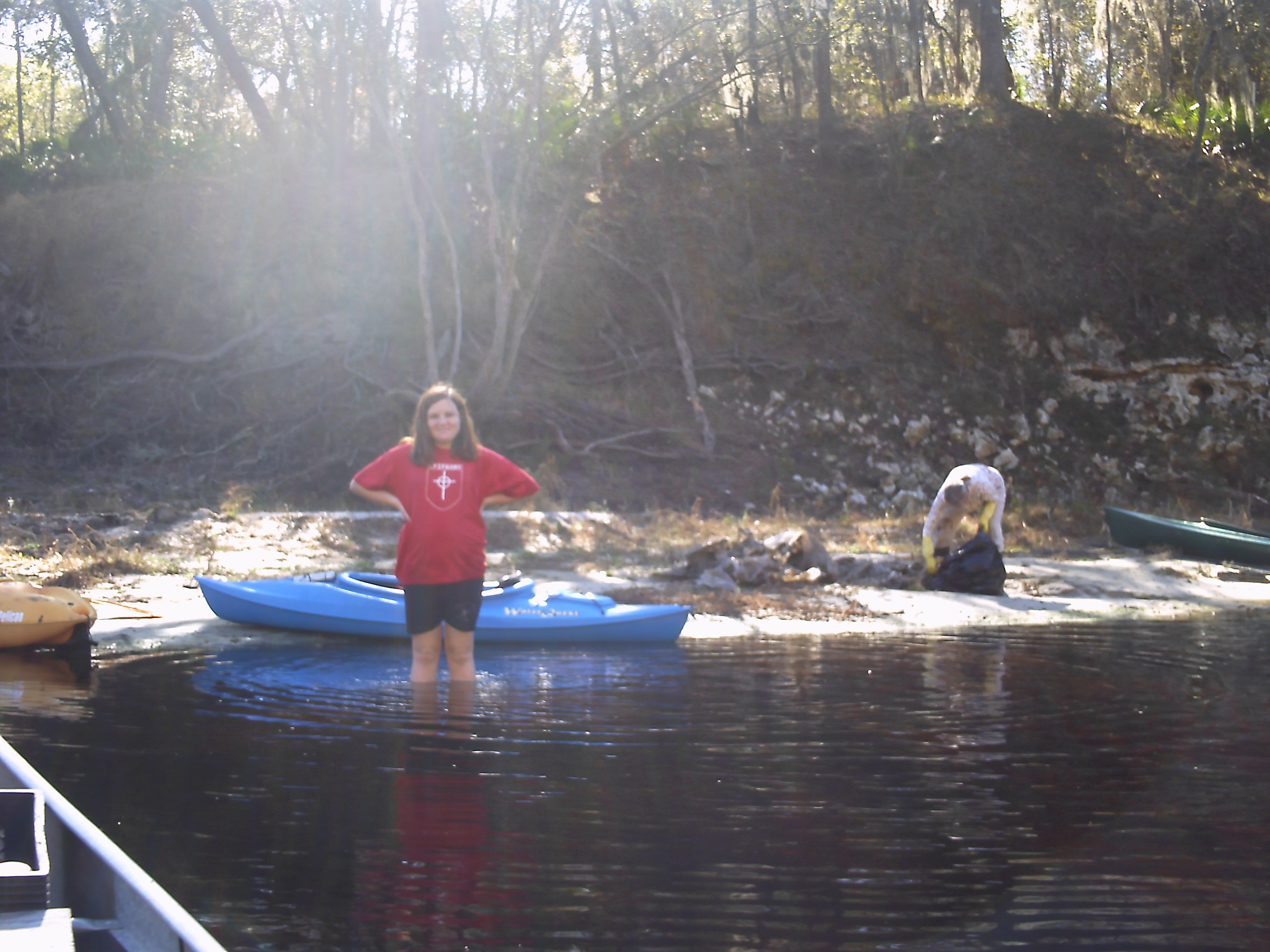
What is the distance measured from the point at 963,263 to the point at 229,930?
2378 cm

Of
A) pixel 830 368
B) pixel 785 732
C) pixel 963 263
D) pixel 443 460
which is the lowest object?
pixel 785 732

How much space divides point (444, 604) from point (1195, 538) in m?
11.3

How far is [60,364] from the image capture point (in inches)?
821

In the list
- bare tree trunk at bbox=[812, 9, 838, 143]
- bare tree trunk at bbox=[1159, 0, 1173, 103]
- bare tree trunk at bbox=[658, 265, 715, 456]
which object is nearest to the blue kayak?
bare tree trunk at bbox=[658, 265, 715, 456]

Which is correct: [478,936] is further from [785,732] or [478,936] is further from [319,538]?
[319,538]

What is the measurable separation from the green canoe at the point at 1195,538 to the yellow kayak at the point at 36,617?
1205 cm

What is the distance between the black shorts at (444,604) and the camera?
6730mm

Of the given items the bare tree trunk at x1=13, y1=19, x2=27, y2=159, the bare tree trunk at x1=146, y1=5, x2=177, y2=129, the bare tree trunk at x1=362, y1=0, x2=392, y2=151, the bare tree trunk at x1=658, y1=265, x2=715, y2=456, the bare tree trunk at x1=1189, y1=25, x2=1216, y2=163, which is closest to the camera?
the bare tree trunk at x1=362, y1=0, x2=392, y2=151

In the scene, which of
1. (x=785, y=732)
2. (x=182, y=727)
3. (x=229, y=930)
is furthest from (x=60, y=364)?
(x=229, y=930)

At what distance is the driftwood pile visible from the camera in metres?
12.6

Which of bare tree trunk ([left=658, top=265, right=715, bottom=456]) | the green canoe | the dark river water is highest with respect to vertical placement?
bare tree trunk ([left=658, top=265, right=715, bottom=456])

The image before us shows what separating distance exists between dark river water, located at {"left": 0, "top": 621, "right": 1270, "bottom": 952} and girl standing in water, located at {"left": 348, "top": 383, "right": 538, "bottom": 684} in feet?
2.25

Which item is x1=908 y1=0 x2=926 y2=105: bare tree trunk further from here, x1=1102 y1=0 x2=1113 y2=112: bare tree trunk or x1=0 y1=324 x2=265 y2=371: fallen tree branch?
x1=0 y1=324 x2=265 y2=371: fallen tree branch

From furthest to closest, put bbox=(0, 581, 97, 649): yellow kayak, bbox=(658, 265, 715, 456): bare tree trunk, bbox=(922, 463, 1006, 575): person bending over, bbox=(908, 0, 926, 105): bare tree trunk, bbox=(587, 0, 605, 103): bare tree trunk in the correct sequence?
bbox=(908, 0, 926, 105): bare tree trunk < bbox=(658, 265, 715, 456): bare tree trunk < bbox=(587, 0, 605, 103): bare tree trunk < bbox=(922, 463, 1006, 575): person bending over < bbox=(0, 581, 97, 649): yellow kayak
